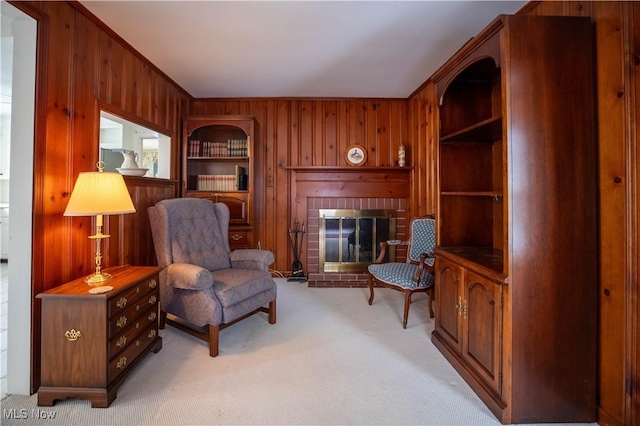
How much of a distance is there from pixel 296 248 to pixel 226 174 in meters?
1.42

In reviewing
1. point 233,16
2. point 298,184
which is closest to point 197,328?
point 298,184

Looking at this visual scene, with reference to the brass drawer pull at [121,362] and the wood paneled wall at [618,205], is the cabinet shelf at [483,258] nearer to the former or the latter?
the wood paneled wall at [618,205]

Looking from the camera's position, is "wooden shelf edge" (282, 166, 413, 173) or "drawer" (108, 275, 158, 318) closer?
"drawer" (108, 275, 158, 318)

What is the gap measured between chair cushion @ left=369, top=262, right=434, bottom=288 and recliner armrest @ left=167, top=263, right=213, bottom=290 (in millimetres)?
1544

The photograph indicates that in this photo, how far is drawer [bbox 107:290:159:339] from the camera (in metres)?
1.60

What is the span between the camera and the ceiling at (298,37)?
2.02 meters

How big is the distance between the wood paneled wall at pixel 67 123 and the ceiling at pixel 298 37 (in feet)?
0.81

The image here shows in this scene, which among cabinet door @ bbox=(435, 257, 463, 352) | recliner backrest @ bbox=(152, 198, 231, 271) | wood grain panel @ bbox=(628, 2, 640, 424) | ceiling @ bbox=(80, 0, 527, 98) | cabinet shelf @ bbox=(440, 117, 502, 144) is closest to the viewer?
wood grain panel @ bbox=(628, 2, 640, 424)

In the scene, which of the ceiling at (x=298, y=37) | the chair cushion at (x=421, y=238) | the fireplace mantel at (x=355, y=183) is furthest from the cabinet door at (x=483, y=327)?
the fireplace mantel at (x=355, y=183)

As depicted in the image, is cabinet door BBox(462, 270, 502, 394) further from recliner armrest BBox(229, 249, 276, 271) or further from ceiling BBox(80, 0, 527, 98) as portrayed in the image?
ceiling BBox(80, 0, 527, 98)

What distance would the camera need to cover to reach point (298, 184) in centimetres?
400

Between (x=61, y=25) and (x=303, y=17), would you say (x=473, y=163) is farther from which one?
→ (x=61, y=25)

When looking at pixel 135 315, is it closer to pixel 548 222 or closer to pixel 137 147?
pixel 548 222

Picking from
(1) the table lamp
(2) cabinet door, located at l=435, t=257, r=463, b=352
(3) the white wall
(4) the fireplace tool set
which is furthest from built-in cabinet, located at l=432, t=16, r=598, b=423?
(4) the fireplace tool set
